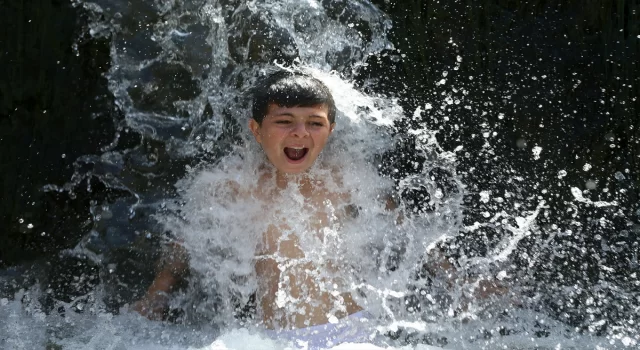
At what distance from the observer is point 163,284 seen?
3.09m

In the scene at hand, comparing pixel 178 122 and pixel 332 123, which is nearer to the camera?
pixel 332 123

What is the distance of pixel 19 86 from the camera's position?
10.3ft

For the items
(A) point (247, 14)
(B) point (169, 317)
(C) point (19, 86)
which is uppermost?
(A) point (247, 14)

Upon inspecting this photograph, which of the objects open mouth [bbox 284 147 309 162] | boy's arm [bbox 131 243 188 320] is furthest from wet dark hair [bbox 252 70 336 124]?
boy's arm [bbox 131 243 188 320]

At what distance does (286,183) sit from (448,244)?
749mm

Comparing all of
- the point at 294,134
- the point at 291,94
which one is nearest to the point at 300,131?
the point at 294,134

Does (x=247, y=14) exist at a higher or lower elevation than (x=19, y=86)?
higher

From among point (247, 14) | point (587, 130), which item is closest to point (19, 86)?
point (247, 14)

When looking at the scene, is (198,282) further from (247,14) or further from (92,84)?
(247,14)

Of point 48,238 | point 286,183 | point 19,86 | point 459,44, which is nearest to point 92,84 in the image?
point 19,86

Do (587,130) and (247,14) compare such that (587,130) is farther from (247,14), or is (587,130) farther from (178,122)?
(178,122)

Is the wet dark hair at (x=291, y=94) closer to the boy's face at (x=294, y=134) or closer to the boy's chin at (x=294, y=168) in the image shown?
the boy's face at (x=294, y=134)

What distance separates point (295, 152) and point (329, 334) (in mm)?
682

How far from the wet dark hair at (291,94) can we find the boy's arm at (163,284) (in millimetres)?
617
